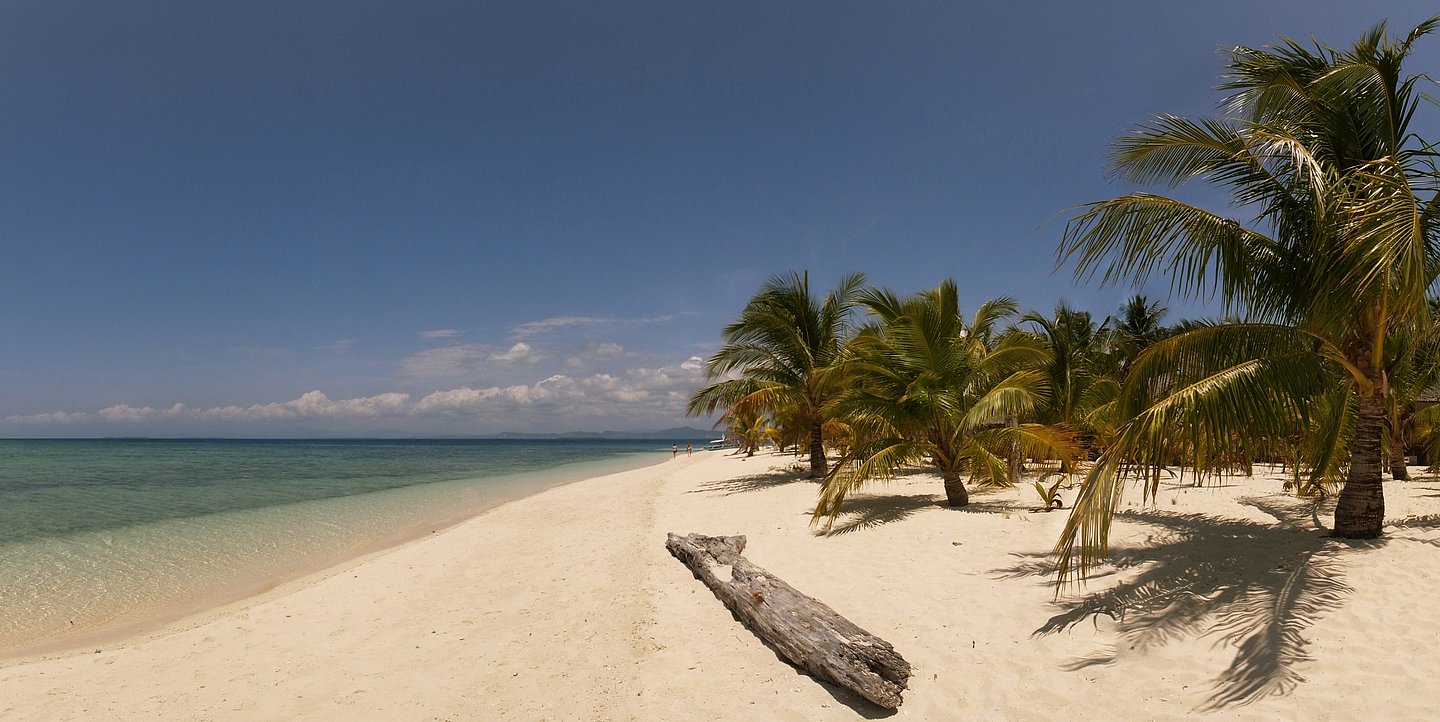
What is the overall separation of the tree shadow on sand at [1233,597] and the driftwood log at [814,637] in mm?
1302

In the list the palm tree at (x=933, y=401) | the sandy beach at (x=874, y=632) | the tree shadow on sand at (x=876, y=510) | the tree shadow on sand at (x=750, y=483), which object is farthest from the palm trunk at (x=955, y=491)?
the tree shadow on sand at (x=750, y=483)

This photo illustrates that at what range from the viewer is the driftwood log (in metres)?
3.51

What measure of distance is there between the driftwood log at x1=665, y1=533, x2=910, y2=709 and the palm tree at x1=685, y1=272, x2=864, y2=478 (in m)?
8.89

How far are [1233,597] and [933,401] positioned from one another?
4566 mm

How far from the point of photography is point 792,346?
14297 millimetres

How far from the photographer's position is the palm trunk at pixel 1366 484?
17.6 feet

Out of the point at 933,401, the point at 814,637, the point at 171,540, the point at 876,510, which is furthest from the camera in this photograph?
the point at 171,540

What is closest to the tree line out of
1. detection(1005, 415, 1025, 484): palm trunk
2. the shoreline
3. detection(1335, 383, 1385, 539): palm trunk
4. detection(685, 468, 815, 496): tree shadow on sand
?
detection(1335, 383, 1385, 539): palm trunk

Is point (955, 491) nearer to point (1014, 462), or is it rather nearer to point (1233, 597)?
point (1014, 462)

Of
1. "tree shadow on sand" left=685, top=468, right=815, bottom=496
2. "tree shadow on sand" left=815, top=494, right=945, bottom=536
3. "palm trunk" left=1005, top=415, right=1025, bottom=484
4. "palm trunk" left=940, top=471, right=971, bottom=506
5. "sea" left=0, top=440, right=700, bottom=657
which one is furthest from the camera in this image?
"tree shadow on sand" left=685, top=468, right=815, bottom=496

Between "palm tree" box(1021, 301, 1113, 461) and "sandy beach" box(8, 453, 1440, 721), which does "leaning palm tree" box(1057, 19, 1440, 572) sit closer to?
"sandy beach" box(8, 453, 1440, 721)

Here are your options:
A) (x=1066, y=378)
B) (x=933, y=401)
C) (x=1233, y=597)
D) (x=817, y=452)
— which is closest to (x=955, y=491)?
(x=933, y=401)

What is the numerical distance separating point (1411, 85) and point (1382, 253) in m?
3.05

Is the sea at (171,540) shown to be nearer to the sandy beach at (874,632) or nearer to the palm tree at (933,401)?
the sandy beach at (874,632)
